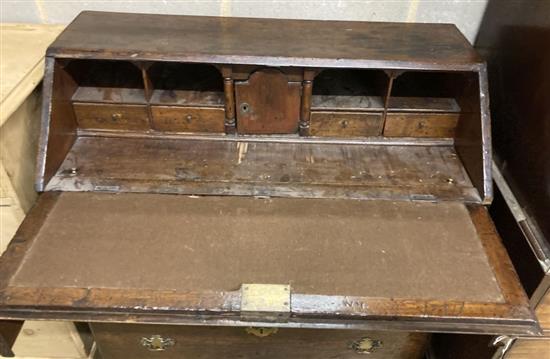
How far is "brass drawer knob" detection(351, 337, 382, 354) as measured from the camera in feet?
4.27

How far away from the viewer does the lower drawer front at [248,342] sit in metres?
1.29

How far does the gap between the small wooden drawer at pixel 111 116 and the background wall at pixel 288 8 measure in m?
0.40

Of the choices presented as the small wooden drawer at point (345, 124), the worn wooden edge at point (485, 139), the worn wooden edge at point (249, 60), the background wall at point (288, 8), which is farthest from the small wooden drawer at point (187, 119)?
the worn wooden edge at point (485, 139)

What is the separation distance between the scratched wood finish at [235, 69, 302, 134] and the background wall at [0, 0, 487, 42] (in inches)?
15.2

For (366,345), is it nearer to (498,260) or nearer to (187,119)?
(498,260)

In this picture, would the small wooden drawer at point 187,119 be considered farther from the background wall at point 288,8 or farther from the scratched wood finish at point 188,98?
the background wall at point 288,8

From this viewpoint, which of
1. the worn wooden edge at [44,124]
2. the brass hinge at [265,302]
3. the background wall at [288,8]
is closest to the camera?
the brass hinge at [265,302]

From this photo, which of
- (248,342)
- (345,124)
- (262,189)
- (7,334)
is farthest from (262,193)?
(7,334)

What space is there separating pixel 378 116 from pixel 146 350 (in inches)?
38.0

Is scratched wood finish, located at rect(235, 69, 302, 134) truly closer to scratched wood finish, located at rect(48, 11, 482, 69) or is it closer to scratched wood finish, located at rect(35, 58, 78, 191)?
scratched wood finish, located at rect(48, 11, 482, 69)

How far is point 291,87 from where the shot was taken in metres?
1.21

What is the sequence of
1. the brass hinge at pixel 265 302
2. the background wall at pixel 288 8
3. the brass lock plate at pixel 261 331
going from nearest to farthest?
the brass hinge at pixel 265 302, the brass lock plate at pixel 261 331, the background wall at pixel 288 8

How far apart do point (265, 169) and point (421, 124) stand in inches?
18.2

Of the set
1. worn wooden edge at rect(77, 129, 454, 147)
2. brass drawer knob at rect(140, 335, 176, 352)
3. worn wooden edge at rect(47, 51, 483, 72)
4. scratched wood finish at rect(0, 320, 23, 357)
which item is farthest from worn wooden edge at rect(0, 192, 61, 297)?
brass drawer knob at rect(140, 335, 176, 352)
